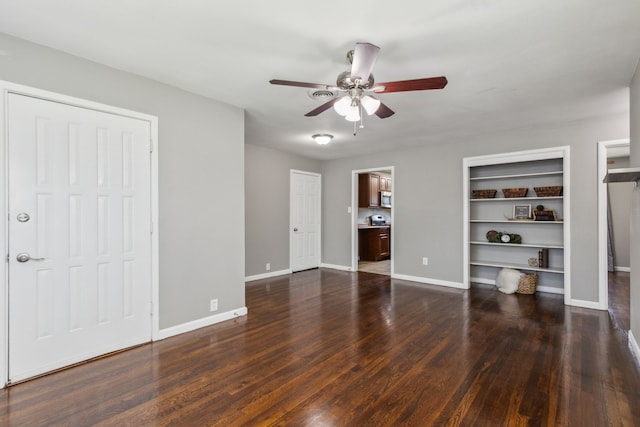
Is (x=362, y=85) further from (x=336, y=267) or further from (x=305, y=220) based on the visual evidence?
(x=336, y=267)

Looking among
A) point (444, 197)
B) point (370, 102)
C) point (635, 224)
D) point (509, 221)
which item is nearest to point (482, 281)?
point (509, 221)

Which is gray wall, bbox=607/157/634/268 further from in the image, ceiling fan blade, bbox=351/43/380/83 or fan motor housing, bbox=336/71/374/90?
ceiling fan blade, bbox=351/43/380/83

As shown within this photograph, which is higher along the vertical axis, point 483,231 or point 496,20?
point 496,20

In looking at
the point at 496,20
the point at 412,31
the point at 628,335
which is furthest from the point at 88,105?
the point at 628,335

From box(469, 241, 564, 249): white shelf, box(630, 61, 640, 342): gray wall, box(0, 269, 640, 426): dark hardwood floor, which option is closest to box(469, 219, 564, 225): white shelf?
box(469, 241, 564, 249): white shelf

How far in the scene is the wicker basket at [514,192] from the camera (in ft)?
15.6

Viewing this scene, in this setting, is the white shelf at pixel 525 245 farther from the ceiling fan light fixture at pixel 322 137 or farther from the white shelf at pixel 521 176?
the ceiling fan light fixture at pixel 322 137

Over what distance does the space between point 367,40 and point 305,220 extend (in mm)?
4712

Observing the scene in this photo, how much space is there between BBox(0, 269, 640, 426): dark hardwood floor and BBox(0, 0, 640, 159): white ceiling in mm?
2430

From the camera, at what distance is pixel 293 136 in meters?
5.01

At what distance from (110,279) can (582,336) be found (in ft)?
14.6

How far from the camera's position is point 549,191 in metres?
4.58

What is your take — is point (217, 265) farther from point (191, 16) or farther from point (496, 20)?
point (496, 20)

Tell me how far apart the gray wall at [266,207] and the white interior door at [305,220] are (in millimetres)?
176
